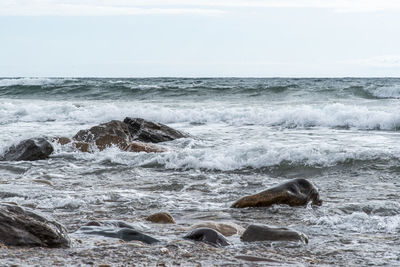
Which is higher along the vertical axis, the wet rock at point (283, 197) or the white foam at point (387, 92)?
the white foam at point (387, 92)

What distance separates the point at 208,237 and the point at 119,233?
2.19 ft

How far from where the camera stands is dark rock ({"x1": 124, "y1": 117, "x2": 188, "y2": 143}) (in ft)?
37.9

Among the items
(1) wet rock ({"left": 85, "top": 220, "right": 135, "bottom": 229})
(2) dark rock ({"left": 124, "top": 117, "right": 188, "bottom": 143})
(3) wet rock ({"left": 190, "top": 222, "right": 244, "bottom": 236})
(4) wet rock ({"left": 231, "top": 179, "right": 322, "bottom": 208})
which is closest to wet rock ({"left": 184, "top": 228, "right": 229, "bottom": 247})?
(3) wet rock ({"left": 190, "top": 222, "right": 244, "bottom": 236})

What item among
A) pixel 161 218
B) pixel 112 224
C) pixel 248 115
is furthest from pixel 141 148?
pixel 248 115

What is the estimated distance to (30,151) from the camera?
31.2ft

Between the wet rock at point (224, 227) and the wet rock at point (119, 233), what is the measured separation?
66 centimetres

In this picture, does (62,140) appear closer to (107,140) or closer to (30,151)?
(107,140)

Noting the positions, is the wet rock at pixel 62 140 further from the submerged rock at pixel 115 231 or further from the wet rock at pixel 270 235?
the wet rock at pixel 270 235

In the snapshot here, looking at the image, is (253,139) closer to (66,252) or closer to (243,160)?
(243,160)

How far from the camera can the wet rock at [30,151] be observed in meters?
9.47

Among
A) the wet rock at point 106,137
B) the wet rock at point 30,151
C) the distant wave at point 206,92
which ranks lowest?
the wet rock at point 30,151

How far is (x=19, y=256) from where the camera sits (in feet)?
11.6

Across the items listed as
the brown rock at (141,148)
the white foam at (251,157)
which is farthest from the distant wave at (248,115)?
the brown rock at (141,148)

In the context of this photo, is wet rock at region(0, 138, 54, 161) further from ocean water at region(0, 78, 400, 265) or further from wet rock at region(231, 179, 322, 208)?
wet rock at region(231, 179, 322, 208)
